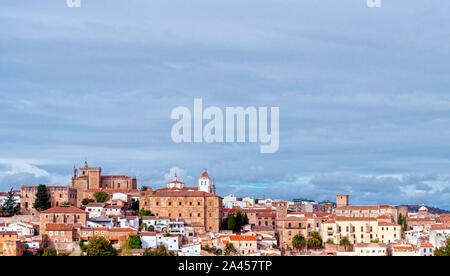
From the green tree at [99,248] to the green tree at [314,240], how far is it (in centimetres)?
1624

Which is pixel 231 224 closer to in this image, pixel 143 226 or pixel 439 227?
pixel 143 226

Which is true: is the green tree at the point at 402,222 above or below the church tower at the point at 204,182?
below

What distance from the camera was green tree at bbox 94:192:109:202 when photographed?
7019cm

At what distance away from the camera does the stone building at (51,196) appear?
69562 millimetres

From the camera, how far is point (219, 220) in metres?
66.2

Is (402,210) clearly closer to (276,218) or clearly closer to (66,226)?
(276,218)

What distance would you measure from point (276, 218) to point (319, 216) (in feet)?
13.4

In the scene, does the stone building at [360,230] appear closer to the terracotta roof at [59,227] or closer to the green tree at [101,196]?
the green tree at [101,196]

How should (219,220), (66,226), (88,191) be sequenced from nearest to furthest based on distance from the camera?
1. (66,226)
2. (219,220)
3. (88,191)

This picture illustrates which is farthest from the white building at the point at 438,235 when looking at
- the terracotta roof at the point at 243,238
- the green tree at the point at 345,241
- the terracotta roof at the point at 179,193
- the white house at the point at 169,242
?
the white house at the point at 169,242

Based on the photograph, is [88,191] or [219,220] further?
[88,191]

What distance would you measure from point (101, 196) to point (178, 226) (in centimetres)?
1190
